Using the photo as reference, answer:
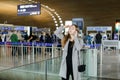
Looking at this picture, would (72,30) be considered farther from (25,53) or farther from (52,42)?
(52,42)

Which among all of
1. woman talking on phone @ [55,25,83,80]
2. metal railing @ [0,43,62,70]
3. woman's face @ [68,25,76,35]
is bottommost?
metal railing @ [0,43,62,70]

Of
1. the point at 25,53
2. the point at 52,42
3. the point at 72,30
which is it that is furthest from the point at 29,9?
the point at 72,30

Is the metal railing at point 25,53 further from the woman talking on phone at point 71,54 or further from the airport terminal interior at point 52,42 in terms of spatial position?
the woman talking on phone at point 71,54

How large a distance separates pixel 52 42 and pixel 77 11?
49.0 ft

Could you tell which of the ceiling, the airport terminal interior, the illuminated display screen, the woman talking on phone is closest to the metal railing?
the airport terminal interior

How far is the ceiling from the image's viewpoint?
27344 millimetres

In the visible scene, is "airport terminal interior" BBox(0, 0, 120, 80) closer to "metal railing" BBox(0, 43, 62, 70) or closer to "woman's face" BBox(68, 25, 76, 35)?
"metal railing" BBox(0, 43, 62, 70)

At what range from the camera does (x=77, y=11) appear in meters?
33.4

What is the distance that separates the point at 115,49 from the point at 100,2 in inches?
233

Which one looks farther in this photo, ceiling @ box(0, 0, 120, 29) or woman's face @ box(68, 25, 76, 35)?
ceiling @ box(0, 0, 120, 29)

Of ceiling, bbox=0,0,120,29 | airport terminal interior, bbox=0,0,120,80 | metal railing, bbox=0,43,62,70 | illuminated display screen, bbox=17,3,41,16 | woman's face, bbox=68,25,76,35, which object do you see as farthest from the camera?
ceiling, bbox=0,0,120,29

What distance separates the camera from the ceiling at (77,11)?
89.7 ft

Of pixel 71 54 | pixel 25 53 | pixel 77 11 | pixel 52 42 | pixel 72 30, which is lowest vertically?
pixel 25 53

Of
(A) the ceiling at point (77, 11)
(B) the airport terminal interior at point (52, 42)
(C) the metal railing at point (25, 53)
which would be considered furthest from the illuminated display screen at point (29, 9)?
(A) the ceiling at point (77, 11)
